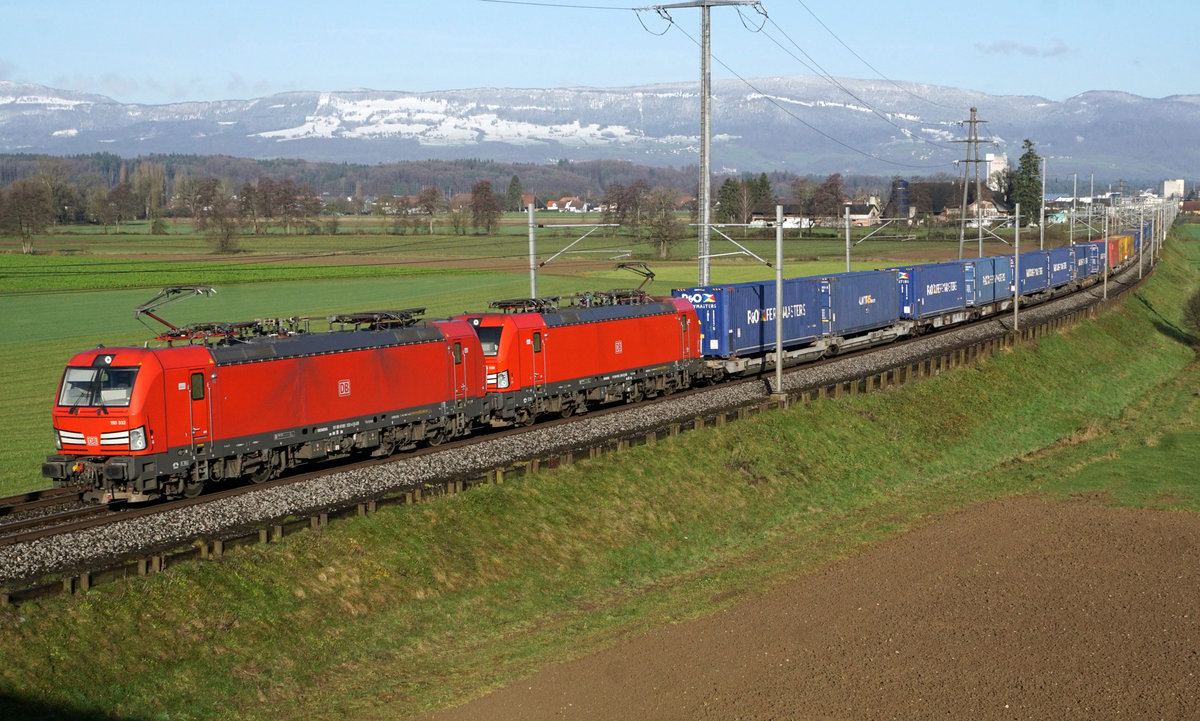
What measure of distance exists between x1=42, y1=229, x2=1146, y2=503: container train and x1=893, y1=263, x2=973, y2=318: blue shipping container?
24.9 ft

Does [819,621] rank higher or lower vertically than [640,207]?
lower

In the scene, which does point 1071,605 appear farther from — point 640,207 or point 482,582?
point 640,207

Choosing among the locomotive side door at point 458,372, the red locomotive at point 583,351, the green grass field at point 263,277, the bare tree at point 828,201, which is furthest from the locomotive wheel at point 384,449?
the bare tree at point 828,201

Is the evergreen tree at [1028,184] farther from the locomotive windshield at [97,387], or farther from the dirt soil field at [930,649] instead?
the locomotive windshield at [97,387]

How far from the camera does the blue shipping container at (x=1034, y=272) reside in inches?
3105

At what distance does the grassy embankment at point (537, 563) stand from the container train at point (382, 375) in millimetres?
4286

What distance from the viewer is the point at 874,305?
57.1 metres

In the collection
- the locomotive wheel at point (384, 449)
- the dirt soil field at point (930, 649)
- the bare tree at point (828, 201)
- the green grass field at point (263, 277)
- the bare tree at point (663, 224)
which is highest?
the bare tree at point (828, 201)

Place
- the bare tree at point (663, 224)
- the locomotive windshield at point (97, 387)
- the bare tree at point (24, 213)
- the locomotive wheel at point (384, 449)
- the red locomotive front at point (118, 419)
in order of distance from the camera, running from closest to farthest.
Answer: the red locomotive front at point (118, 419) → the locomotive windshield at point (97, 387) → the locomotive wheel at point (384, 449) → the bare tree at point (663, 224) → the bare tree at point (24, 213)

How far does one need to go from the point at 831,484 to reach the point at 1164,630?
15093 mm

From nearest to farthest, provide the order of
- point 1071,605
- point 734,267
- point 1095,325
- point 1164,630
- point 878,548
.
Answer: point 1164,630
point 1071,605
point 878,548
point 1095,325
point 734,267

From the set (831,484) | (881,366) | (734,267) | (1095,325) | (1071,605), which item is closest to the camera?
(1071,605)

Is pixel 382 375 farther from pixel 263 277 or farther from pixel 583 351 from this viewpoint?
pixel 263 277

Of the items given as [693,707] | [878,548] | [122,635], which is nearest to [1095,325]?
[878,548]
